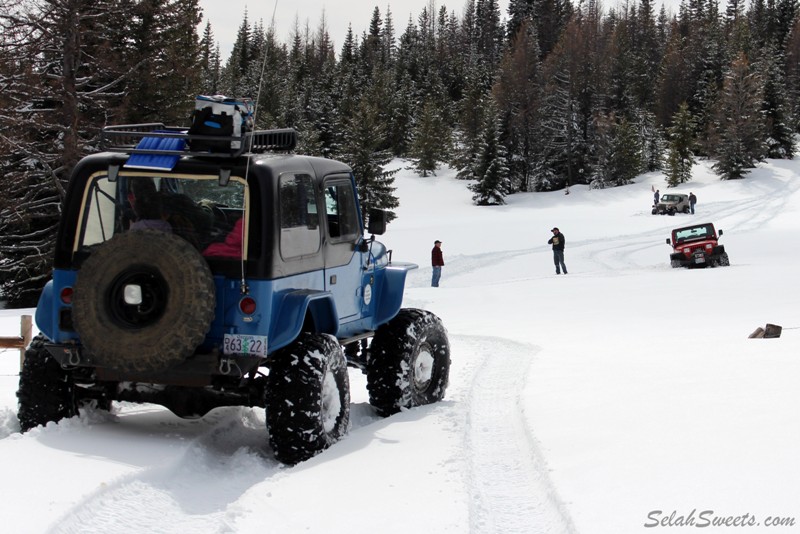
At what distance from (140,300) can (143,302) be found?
3 cm

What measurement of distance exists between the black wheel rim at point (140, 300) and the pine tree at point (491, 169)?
60080mm

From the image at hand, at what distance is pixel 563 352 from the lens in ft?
41.0

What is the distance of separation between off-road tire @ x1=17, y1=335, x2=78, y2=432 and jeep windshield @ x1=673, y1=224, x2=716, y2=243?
26216mm

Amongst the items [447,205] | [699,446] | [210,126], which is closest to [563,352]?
[699,446]

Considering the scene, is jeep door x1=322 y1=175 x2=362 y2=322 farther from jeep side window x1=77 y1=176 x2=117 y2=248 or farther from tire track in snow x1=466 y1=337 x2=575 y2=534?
jeep side window x1=77 y1=176 x2=117 y2=248

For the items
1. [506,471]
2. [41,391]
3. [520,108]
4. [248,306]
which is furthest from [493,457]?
[520,108]

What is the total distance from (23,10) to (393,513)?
20.0 m

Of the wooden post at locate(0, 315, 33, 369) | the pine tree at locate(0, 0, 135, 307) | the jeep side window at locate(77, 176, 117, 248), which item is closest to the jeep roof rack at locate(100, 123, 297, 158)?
the jeep side window at locate(77, 176, 117, 248)

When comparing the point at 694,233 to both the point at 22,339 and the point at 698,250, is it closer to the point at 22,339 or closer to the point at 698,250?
the point at 698,250

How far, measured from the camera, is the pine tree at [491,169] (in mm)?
65438

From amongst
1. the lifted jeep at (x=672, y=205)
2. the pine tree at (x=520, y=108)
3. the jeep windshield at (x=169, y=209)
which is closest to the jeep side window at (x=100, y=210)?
the jeep windshield at (x=169, y=209)

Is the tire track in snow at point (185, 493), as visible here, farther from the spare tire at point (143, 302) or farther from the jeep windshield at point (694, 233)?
the jeep windshield at point (694, 233)

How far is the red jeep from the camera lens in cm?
2883

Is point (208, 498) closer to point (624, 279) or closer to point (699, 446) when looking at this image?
point (699, 446)
